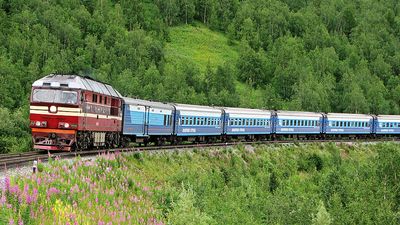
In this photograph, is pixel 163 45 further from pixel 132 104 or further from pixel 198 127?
pixel 132 104

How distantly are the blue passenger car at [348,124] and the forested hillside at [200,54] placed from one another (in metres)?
37.8

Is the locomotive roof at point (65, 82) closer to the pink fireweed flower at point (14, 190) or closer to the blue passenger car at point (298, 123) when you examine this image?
the pink fireweed flower at point (14, 190)

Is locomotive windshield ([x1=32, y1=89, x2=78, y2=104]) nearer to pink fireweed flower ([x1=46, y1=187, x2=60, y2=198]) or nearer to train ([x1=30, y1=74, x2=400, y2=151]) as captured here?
train ([x1=30, y1=74, x2=400, y2=151])

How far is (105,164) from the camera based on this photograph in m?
19.8

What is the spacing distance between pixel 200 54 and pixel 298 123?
279ft

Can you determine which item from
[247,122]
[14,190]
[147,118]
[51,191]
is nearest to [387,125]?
[247,122]

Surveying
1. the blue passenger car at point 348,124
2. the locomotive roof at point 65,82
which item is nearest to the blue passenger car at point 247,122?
the blue passenger car at point 348,124

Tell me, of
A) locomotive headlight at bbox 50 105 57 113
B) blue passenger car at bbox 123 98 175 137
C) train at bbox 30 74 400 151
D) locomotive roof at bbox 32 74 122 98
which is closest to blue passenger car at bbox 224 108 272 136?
train at bbox 30 74 400 151

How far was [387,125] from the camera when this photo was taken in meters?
78.9

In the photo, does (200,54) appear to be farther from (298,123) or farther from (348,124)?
Answer: (298,123)

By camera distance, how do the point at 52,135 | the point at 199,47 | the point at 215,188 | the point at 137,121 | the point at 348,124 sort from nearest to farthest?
the point at 52,135
the point at 215,188
the point at 137,121
the point at 348,124
the point at 199,47

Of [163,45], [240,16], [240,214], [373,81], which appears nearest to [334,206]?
[240,214]

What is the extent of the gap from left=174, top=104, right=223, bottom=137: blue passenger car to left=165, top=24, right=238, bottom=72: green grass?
8263 centimetres

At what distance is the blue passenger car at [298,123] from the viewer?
6197cm
